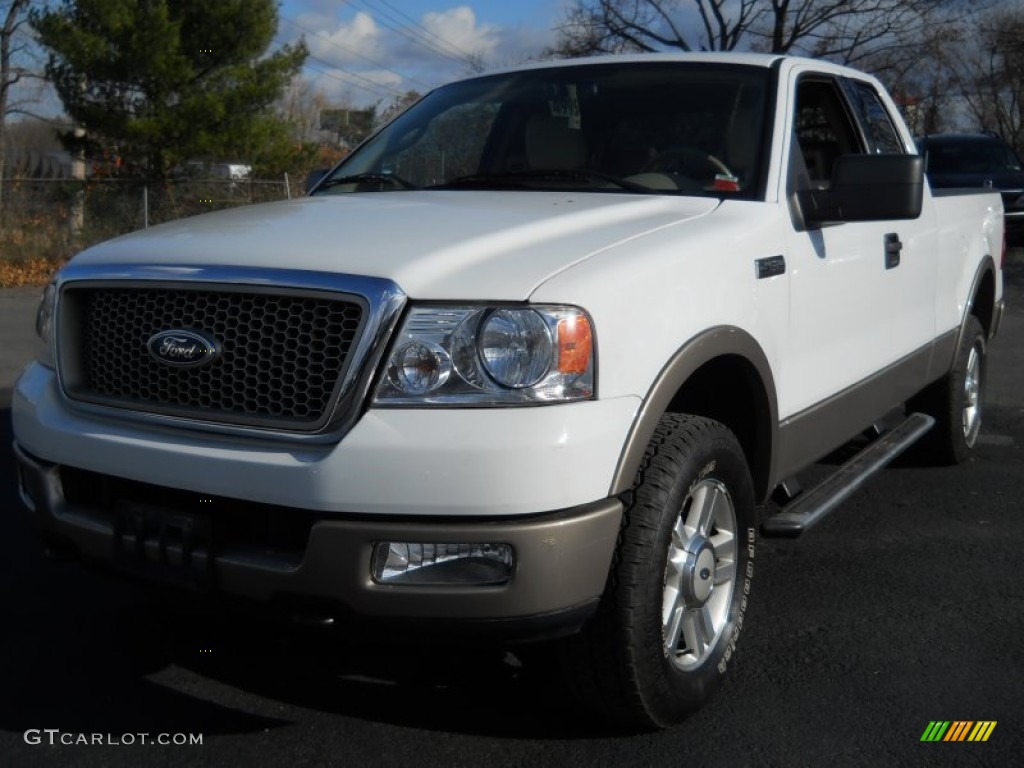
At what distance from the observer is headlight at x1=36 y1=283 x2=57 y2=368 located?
11.2ft

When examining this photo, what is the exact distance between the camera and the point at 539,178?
13.4ft

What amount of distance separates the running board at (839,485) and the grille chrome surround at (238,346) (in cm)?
163

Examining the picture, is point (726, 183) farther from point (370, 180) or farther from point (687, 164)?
point (370, 180)

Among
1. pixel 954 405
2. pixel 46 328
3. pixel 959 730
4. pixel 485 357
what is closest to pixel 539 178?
pixel 485 357

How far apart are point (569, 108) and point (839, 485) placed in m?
1.74

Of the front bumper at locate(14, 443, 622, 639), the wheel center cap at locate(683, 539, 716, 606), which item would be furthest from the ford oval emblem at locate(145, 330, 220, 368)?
the wheel center cap at locate(683, 539, 716, 606)

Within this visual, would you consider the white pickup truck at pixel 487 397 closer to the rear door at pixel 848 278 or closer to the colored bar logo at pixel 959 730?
the rear door at pixel 848 278

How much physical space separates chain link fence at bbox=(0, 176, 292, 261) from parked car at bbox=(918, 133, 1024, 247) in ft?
33.7

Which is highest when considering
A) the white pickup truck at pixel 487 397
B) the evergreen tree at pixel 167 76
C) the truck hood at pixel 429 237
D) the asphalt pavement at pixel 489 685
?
the evergreen tree at pixel 167 76

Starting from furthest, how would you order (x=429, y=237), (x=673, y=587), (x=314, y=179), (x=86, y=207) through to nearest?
(x=86, y=207)
(x=314, y=179)
(x=673, y=587)
(x=429, y=237)

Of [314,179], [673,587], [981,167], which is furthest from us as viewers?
[981,167]

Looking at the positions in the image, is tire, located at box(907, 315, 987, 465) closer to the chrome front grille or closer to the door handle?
the door handle

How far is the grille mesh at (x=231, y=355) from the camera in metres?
2.80

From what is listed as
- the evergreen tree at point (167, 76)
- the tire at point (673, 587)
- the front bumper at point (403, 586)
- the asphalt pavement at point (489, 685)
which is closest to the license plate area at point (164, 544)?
the front bumper at point (403, 586)
